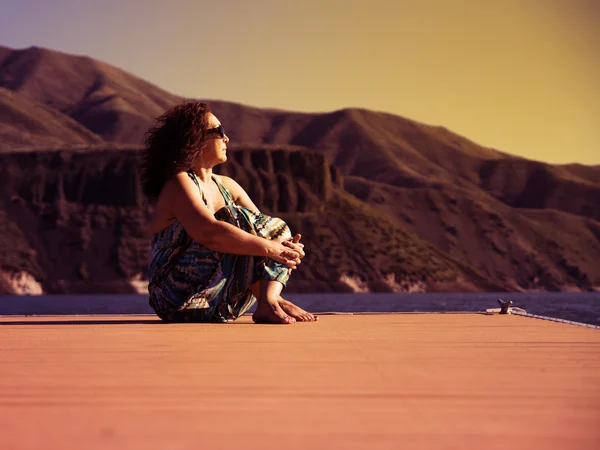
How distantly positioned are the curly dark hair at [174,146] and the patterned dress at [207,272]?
0.20m

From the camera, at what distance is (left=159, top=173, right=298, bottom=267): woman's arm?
6172 millimetres

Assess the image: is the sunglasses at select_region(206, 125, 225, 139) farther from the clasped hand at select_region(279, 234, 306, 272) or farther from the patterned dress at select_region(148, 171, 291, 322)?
the clasped hand at select_region(279, 234, 306, 272)

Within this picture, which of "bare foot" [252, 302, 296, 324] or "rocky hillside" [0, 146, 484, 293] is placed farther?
"rocky hillside" [0, 146, 484, 293]

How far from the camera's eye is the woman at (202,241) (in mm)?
6297

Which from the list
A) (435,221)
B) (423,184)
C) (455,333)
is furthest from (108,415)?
(423,184)

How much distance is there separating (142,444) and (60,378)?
4.23 feet

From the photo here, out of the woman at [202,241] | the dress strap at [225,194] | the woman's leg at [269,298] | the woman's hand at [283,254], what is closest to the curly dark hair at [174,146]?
the woman at [202,241]

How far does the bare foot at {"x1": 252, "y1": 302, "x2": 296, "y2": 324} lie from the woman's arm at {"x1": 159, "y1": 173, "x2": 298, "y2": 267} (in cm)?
32

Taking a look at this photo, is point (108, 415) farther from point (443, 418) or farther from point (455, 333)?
point (455, 333)

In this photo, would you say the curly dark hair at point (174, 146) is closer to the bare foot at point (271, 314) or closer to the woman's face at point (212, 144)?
the woman's face at point (212, 144)

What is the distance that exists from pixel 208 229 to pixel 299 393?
135 inches

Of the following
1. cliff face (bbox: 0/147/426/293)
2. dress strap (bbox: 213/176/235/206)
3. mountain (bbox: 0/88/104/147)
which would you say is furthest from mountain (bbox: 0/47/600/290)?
dress strap (bbox: 213/176/235/206)

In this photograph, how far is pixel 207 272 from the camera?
6.56 m

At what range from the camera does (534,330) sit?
6.06 m
